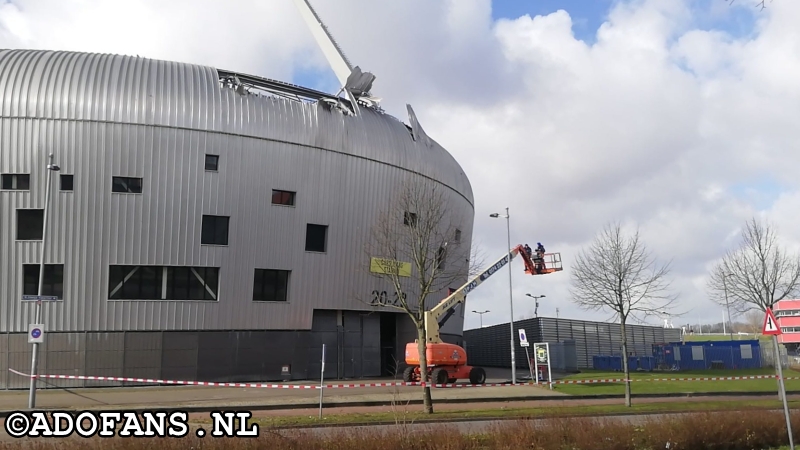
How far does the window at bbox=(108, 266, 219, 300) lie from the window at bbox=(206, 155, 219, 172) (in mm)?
4745

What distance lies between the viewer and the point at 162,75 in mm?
32688

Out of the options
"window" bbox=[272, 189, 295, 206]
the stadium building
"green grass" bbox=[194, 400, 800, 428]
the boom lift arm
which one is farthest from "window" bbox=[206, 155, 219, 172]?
"green grass" bbox=[194, 400, 800, 428]

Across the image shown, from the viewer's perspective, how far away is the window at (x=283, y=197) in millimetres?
33969

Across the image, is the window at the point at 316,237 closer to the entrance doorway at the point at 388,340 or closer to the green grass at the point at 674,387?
the entrance doorway at the point at 388,340

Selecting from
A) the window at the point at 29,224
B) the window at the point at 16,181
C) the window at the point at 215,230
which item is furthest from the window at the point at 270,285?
the window at the point at 16,181

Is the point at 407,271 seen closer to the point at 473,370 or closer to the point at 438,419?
the point at 473,370

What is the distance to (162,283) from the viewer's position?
31719mm

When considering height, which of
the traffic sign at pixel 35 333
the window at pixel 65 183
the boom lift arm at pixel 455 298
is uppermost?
the window at pixel 65 183

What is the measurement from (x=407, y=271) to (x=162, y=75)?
16.2 m

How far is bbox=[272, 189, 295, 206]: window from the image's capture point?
34.0 m

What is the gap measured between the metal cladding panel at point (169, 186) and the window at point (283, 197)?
34cm

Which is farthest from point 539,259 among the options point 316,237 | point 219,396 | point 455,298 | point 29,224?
point 29,224

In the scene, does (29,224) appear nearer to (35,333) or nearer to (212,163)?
(212,163)

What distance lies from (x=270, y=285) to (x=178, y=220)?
18.3 ft
